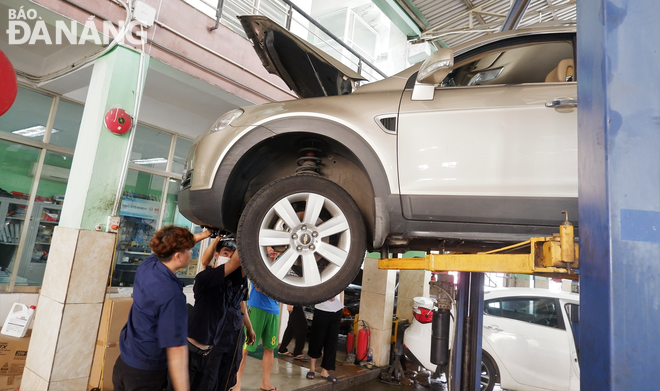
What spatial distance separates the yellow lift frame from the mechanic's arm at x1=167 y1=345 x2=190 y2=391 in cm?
122

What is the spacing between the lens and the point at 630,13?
113 centimetres

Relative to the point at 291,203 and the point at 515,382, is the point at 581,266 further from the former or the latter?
the point at 515,382

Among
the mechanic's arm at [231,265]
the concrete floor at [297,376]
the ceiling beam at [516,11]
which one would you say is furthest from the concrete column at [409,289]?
the mechanic's arm at [231,265]

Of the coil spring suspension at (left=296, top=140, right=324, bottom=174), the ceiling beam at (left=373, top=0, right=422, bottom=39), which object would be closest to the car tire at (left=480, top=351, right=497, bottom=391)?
the coil spring suspension at (left=296, top=140, right=324, bottom=174)

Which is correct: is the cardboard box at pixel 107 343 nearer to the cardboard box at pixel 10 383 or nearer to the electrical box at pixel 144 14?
the cardboard box at pixel 10 383

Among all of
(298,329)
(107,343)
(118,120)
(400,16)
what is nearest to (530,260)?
(118,120)

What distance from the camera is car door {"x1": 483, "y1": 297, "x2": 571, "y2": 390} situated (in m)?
4.33

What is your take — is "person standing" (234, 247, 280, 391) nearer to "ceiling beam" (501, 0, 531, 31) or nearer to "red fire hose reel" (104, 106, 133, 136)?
"red fire hose reel" (104, 106, 133, 136)

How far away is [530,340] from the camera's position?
14.6 feet

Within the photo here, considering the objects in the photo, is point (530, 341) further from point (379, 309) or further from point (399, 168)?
point (399, 168)

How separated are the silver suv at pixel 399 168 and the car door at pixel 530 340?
2.98 metres

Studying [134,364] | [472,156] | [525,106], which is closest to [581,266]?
[472,156]

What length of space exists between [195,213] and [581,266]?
181 centimetres

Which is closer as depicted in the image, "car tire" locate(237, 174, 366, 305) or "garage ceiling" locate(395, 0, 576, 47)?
"car tire" locate(237, 174, 366, 305)
